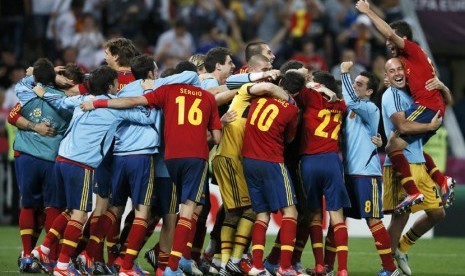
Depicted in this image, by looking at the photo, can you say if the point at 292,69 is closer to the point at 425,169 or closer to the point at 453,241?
the point at 425,169

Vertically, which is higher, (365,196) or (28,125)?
(28,125)

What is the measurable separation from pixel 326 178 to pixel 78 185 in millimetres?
2413

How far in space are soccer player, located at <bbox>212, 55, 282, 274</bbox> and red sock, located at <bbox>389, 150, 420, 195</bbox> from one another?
5.53 ft

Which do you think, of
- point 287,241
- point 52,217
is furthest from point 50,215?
point 287,241

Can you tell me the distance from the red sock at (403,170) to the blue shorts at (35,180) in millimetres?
3531

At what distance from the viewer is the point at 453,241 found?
16844 millimetres

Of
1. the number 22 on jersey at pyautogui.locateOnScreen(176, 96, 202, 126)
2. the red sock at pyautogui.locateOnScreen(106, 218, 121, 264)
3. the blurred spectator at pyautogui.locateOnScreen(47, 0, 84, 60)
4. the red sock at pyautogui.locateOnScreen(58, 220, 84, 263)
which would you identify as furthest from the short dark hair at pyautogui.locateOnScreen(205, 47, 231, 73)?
the blurred spectator at pyautogui.locateOnScreen(47, 0, 84, 60)

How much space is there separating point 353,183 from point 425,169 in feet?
4.82

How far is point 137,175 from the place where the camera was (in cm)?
1147

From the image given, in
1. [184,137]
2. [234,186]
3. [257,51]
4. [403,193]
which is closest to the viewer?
[184,137]

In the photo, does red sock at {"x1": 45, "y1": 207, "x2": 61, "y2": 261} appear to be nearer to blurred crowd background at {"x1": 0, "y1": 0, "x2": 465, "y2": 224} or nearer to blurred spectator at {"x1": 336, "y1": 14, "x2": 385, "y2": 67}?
blurred crowd background at {"x1": 0, "y1": 0, "x2": 465, "y2": 224}

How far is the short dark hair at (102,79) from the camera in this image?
459 inches

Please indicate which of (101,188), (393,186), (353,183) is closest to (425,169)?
(393,186)

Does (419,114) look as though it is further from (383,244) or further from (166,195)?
(166,195)
